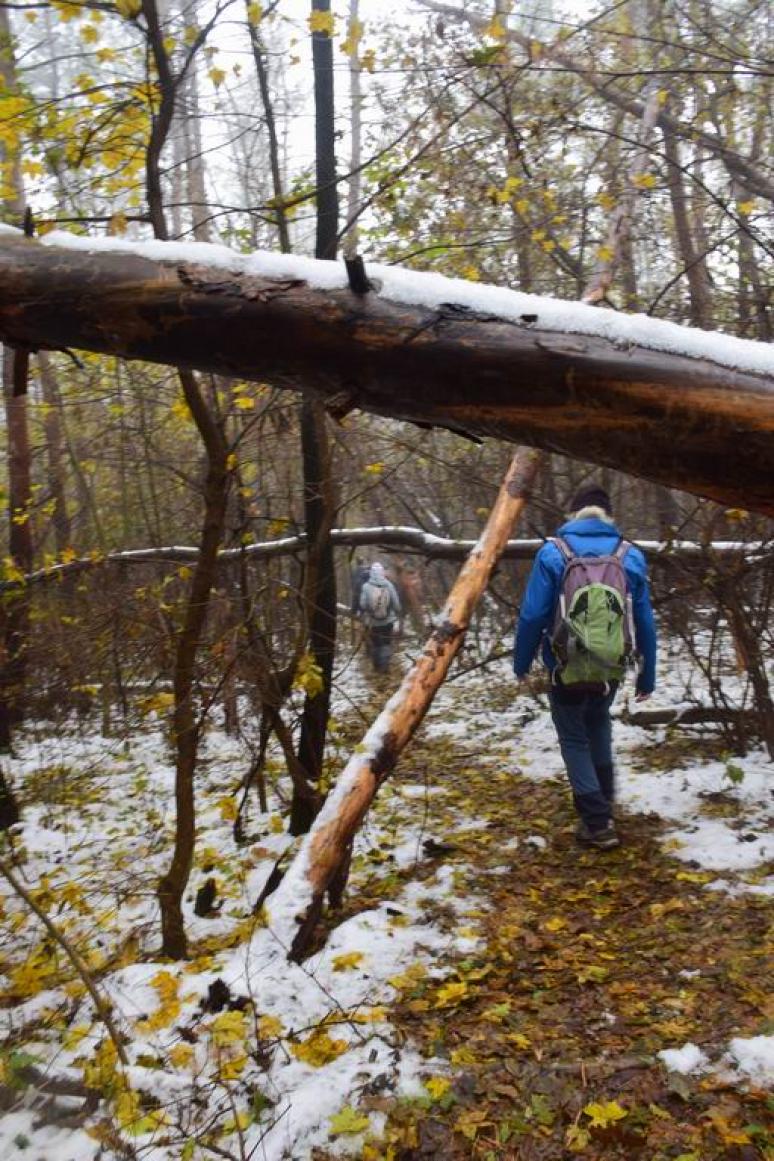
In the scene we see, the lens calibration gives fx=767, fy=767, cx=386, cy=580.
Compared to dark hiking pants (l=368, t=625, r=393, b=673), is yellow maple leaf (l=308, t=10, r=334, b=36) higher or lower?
higher

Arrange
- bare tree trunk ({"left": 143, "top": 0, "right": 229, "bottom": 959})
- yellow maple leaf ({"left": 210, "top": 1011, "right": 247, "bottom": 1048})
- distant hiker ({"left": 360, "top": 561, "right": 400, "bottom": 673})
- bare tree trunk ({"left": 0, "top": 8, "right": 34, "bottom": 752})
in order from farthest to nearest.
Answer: distant hiker ({"left": 360, "top": 561, "right": 400, "bottom": 673}) < bare tree trunk ({"left": 0, "top": 8, "right": 34, "bottom": 752}) < bare tree trunk ({"left": 143, "top": 0, "right": 229, "bottom": 959}) < yellow maple leaf ({"left": 210, "top": 1011, "right": 247, "bottom": 1048})

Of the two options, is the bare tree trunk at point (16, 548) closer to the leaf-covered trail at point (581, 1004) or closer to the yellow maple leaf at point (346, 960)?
the yellow maple leaf at point (346, 960)

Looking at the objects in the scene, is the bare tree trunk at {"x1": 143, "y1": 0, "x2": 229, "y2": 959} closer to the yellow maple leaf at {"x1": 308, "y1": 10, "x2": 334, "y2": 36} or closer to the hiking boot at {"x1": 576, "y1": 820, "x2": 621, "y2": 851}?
the yellow maple leaf at {"x1": 308, "y1": 10, "x2": 334, "y2": 36}

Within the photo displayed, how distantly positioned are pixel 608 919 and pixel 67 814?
15.7 feet

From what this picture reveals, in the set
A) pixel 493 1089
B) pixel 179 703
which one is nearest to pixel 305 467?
pixel 179 703

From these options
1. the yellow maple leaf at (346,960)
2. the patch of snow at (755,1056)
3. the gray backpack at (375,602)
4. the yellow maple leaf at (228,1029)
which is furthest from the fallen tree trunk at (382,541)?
the gray backpack at (375,602)

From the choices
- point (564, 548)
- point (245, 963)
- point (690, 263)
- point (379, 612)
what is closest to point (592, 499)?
point (564, 548)

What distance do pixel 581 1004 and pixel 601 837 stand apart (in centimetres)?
160

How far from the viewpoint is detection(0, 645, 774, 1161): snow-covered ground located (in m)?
2.62

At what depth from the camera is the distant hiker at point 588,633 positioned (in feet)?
14.6

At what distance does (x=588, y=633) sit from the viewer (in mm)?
4426

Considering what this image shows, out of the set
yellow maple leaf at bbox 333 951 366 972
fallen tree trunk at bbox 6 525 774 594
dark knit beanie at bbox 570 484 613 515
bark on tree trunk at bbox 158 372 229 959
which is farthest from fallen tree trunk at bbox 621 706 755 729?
bark on tree trunk at bbox 158 372 229 959

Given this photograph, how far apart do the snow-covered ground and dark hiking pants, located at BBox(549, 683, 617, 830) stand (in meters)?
0.49

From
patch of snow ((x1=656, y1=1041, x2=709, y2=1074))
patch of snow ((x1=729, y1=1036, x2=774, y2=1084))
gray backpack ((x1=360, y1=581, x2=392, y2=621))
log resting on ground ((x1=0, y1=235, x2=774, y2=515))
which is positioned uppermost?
log resting on ground ((x1=0, y1=235, x2=774, y2=515))
